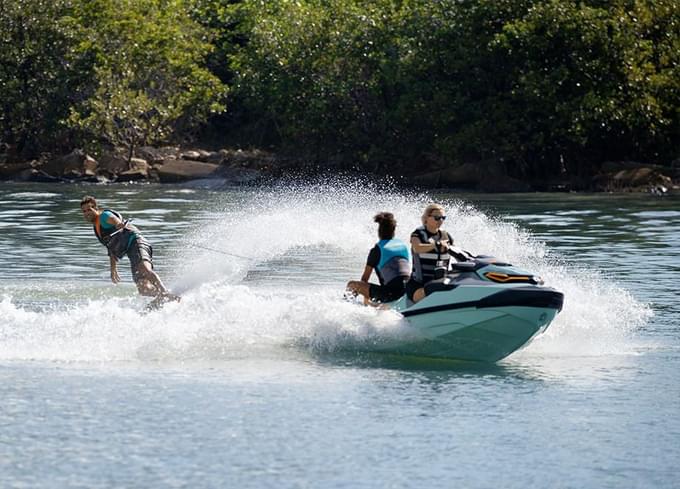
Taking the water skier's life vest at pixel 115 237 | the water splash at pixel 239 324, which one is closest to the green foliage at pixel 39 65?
the water splash at pixel 239 324

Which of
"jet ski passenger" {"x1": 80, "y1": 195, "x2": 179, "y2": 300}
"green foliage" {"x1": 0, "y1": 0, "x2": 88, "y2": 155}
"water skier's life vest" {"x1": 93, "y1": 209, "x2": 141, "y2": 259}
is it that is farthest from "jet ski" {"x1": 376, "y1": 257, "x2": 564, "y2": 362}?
"green foliage" {"x1": 0, "y1": 0, "x2": 88, "y2": 155}

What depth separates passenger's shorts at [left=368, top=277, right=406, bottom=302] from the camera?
14.1 meters

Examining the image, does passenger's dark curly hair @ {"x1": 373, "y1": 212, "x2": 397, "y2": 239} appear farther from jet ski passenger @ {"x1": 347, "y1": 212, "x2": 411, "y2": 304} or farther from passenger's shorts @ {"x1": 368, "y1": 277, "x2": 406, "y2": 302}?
passenger's shorts @ {"x1": 368, "y1": 277, "x2": 406, "y2": 302}

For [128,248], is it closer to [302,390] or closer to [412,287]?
[412,287]

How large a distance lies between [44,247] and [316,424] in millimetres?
16536

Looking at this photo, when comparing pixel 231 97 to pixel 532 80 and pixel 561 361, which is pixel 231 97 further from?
pixel 561 361

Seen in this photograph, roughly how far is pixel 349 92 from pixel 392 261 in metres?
40.4

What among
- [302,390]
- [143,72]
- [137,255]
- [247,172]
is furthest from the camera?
[143,72]

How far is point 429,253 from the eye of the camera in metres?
13.7

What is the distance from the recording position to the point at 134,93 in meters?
55.9

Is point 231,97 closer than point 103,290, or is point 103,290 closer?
point 103,290

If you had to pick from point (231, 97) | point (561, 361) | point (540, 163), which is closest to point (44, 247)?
point (561, 361)

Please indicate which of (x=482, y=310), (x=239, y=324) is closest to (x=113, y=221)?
(x=239, y=324)

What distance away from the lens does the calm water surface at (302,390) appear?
10.0m
